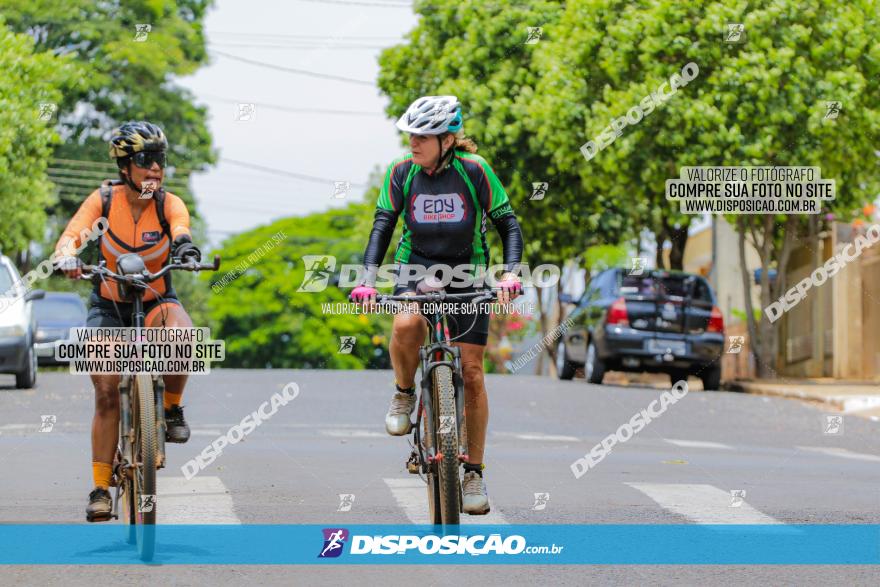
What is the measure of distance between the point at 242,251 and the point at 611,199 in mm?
41497

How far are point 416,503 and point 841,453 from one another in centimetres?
631

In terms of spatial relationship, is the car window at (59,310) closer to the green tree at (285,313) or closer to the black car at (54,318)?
the black car at (54,318)

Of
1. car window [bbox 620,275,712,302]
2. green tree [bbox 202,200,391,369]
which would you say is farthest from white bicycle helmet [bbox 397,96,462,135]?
green tree [bbox 202,200,391,369]

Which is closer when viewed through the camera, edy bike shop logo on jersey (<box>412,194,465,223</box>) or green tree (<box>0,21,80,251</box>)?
edy bike shop logo on jersey (<box>412,194,465,223</box>)

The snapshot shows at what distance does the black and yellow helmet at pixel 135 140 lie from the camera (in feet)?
25.1

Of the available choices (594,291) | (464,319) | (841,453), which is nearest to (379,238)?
(464,319)

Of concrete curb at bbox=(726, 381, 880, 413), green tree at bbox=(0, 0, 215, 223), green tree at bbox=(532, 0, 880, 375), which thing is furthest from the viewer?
green tree at bbox=(0, 0, 215, 223)

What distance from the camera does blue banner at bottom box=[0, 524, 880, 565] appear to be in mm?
7289

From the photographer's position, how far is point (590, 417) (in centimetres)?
1780

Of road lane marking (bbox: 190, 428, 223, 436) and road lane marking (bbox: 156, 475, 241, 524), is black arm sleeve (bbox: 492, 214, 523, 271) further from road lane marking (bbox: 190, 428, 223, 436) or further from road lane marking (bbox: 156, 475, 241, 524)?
road lane marking (bbox: 190, 428, 223, 436)

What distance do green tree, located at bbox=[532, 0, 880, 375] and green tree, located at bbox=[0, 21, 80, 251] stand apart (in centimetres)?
995

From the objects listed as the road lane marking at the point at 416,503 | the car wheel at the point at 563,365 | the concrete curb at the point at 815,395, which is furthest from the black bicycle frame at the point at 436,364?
the car wheel at the point at 563,365

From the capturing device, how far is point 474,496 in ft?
24.8

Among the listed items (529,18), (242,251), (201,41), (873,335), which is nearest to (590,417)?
(873,335)
